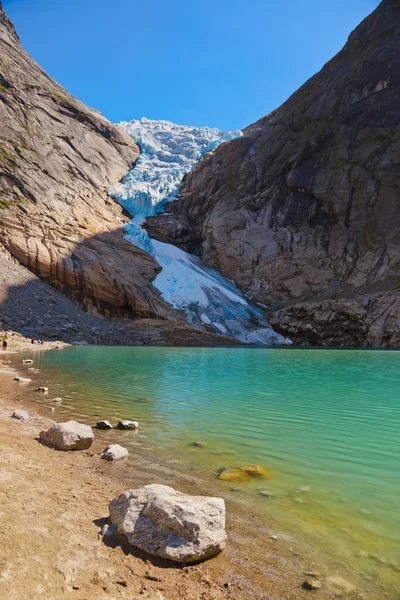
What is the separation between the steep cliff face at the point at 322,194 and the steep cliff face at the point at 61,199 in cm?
1682

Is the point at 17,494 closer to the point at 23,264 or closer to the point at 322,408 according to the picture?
the point at 322,408

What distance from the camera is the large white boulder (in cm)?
757

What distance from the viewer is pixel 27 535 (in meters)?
4.00

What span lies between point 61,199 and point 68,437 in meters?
61.4

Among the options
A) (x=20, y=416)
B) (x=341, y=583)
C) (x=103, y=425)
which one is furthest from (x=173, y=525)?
(x=20, y=416)

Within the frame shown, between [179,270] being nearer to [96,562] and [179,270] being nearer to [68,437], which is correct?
[68,437]

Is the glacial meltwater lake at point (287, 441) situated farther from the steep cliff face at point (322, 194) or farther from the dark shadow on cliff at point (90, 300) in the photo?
the steep cliff face at point (322, 194)

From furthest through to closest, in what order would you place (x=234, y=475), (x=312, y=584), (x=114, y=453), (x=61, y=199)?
(x=61, y=199)
(x=114, y=453)
(x=234, y=475)
(x=312, y=584)

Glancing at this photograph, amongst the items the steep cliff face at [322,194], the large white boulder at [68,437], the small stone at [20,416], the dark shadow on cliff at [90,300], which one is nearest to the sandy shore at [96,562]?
the large white boulder at [68,437]

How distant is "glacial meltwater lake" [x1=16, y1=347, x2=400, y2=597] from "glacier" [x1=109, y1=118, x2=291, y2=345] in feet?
129

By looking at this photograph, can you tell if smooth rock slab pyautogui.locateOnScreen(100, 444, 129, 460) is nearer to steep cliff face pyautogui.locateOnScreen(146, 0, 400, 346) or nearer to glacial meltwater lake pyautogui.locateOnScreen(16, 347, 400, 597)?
glacial meltwater lake pyautogui.locateOnScreen(16, 347, 400, 597)

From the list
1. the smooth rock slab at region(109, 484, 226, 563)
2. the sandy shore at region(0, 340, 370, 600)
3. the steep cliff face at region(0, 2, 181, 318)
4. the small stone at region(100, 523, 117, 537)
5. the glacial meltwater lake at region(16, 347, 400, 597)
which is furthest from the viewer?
the steep cliff face at region(0, 2, 181, 318)

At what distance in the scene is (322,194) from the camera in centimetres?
7050

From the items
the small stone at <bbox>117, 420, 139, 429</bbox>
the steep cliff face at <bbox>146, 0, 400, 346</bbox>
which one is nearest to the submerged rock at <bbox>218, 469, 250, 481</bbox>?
the small stone at <bbox>117, 420, 139, 429</bbox>
